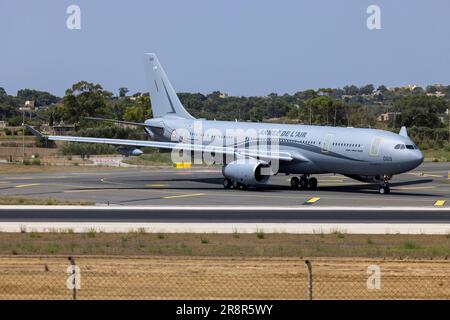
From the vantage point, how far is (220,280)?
23.8m

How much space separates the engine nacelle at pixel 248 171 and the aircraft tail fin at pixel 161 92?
11.8m

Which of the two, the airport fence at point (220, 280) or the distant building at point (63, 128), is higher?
the distant building at point (63, 128)

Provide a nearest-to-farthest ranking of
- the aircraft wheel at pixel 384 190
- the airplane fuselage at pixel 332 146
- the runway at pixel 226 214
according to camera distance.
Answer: the runway at pixel 226 214, the airplane fuselage at pixel 332 146, the aircraft wheel at pixel 384 190

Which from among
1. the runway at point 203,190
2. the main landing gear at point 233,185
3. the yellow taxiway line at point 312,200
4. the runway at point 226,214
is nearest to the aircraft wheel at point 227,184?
the main landing gear at point 233,185

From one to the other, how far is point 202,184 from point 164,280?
4082cm

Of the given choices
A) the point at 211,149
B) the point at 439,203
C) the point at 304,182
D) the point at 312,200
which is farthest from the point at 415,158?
the point at 211,149

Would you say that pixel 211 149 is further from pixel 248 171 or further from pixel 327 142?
pixel 327 142

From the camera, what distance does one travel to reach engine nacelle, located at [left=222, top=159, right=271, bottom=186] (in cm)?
5769

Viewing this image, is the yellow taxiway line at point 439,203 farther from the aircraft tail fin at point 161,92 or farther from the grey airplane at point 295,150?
the aircraft tail fin at point 161,92

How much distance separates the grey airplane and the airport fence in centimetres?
2828

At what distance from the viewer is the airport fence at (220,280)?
2184cm

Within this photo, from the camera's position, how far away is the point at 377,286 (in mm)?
22766

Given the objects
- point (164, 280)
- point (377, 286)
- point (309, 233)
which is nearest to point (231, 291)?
point (164, 280)

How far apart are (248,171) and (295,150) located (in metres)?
3.94
